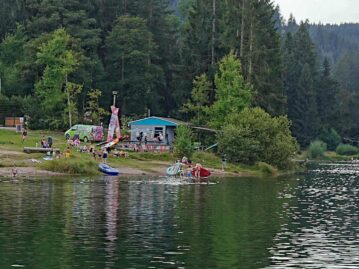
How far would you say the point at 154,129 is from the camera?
344 feet

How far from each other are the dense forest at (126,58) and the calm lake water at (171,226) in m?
40.3

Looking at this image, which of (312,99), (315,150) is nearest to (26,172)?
(315,150)

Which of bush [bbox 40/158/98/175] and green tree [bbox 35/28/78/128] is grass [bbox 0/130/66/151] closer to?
green tree [bbox 35/28/78/128]

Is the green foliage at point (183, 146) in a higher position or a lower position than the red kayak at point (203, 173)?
higher

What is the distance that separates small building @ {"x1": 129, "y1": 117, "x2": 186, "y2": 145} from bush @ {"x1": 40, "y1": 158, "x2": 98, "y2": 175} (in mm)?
27966

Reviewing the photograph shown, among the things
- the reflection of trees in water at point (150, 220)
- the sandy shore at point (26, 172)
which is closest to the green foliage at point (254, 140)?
the sandy shore at point (26, 172)

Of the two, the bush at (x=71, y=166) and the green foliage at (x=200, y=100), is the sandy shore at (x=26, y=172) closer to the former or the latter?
the bush at (x=71, y=166)

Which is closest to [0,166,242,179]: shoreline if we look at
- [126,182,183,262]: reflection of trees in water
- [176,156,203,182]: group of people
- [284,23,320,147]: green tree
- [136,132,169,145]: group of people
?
[176,156,203,182]: group of people

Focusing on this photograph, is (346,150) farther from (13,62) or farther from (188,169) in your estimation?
(188,169)

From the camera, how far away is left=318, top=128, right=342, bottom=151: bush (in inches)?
6654

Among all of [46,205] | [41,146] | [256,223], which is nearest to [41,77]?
[41,146]

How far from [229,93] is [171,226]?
65889 mm

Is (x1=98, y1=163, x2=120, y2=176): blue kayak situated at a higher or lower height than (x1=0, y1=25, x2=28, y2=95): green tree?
lower

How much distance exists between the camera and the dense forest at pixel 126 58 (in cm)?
10594
